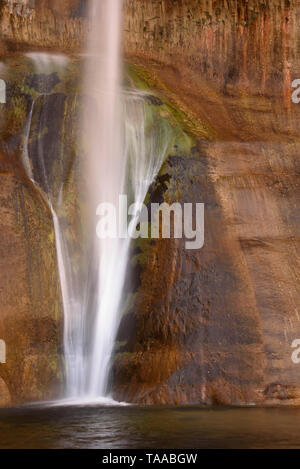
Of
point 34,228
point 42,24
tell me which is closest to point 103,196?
point 34,228

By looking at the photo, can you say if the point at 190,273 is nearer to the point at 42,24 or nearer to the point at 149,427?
the point at 149,427

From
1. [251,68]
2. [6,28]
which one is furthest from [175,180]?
[6,28]

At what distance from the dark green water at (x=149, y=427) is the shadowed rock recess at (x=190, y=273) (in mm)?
889

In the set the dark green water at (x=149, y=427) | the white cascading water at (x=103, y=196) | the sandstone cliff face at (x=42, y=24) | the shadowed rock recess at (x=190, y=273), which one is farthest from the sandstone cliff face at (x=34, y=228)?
the sandstone cliff face at (x=42, y=24)

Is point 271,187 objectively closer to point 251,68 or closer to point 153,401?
point 153,401

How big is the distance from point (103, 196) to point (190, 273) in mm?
2754

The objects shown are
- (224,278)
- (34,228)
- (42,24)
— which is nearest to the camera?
(224,278)

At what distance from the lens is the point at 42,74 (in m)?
16.0

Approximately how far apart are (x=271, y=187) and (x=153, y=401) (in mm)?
4738

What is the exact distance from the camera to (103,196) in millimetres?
14266

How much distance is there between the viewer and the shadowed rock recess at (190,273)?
1155cm

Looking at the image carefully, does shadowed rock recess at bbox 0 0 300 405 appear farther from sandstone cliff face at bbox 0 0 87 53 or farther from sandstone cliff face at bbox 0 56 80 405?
sandstone cliff face at bbox 0 0 87 53

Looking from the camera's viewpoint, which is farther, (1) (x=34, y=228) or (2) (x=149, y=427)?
(1) (x=34, y=228)

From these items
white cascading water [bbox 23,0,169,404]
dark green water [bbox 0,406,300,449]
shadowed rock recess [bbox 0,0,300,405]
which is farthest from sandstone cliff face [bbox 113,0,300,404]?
dark green water [bbox 0,406,300,449]
